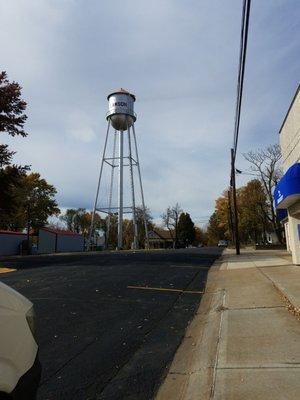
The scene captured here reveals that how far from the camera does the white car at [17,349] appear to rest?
2936 mm

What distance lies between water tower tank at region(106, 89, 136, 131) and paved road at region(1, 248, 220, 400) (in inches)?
1787

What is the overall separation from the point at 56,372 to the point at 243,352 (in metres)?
2.45

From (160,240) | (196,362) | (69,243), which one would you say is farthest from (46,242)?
(160,240)

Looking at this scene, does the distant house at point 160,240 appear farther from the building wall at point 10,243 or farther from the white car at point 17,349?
the white car at point 17,349

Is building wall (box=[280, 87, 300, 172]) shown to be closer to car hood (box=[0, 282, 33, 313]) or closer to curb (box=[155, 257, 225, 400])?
curb (box=[155, 257, 225, 400])

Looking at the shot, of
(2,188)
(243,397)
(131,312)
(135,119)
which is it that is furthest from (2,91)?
(135,119)

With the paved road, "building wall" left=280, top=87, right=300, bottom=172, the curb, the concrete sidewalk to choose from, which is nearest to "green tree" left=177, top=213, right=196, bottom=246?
"building wall" left=280, top=87, right=300, bottom=172

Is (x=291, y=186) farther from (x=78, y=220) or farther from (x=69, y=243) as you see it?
(x=78, y=220)

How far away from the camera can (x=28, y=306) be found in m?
3.56

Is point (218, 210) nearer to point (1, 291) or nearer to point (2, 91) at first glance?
point (2, 91)

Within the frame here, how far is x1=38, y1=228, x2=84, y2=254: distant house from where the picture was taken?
6181cm

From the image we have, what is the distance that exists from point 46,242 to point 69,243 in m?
6.64

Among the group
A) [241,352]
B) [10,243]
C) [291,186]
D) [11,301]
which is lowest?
[241,352]

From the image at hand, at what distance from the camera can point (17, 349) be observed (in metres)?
3.13
